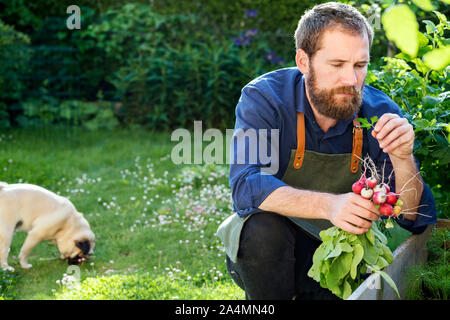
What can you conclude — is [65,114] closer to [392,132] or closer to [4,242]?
[4,242]

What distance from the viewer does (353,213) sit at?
2.01 metres

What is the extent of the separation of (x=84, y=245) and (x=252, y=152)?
187 cm

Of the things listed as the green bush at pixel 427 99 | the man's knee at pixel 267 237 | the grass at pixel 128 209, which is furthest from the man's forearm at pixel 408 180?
the grass at pixel 128 209

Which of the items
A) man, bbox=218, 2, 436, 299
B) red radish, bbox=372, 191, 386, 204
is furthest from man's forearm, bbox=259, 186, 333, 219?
red radish, bbox=372, 191, 386, 204

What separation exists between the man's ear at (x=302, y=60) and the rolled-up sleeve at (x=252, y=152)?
0.69ft

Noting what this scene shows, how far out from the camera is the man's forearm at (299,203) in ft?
7.07

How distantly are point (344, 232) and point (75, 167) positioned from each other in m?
4.35

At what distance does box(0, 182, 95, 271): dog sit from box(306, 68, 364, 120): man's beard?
6.55 feet

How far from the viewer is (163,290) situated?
10.4 feet

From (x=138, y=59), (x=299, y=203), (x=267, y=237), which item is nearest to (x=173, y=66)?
(x=138, y=59)

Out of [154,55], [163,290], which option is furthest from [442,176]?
[154,55]

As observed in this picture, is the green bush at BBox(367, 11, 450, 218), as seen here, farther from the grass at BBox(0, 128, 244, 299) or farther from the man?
the grass at BBox(0, 128, 244, 299)

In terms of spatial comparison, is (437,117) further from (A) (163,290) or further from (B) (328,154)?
(A) (163,290)

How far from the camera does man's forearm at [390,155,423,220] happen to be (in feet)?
7.84
